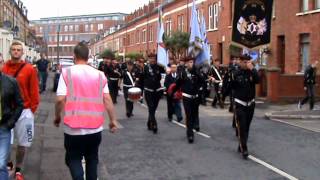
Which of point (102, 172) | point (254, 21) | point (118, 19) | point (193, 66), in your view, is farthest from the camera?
point (118, 19)

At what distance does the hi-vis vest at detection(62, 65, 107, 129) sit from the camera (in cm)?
593

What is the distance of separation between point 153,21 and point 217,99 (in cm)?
4559

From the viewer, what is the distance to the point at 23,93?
762 centimetres

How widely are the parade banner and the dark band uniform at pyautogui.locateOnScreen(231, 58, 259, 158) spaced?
29.0 feet

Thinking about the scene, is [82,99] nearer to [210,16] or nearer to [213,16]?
[213,16]

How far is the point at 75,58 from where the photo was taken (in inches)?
239

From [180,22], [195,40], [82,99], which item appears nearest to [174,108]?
[195,40]

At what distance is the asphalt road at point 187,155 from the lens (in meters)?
8.57

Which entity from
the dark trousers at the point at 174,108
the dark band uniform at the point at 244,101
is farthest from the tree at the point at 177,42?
the dark band uniform at the point at 244,101

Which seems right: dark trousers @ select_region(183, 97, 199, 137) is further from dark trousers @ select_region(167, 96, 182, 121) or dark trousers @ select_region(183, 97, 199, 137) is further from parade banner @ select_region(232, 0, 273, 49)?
parade banner @ select_region(232, 0, 273, 49)

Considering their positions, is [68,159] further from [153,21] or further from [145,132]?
[153,21]

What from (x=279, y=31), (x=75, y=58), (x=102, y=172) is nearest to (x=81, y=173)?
(x=75, y=58)

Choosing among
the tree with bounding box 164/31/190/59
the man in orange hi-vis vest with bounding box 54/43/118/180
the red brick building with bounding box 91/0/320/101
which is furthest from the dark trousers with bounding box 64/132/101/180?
the tree with bounding box 164/31/190/59

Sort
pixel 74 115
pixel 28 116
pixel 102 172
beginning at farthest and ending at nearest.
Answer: pixel 102 172 < pixel 28 116 < pixel 74 115
